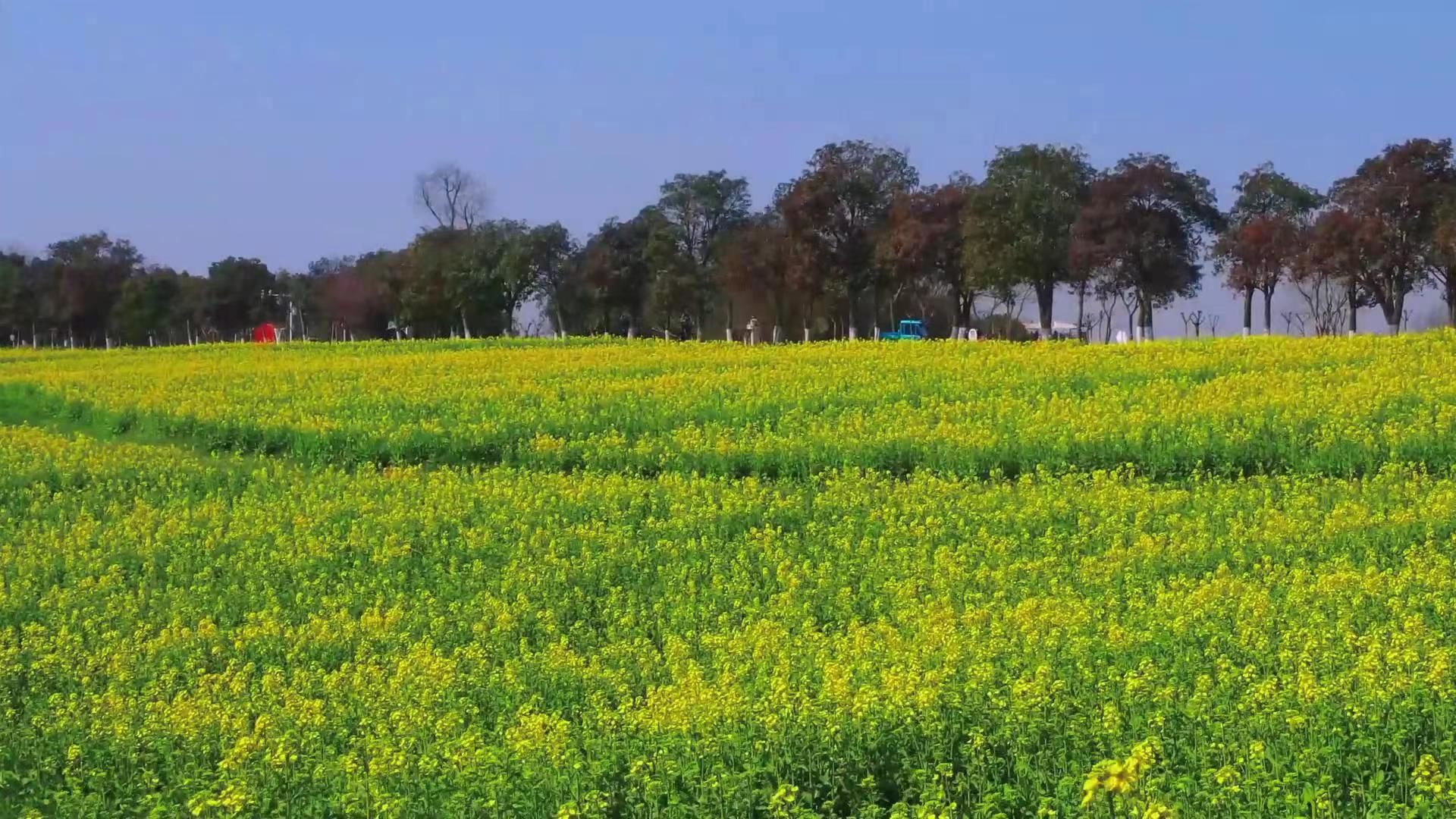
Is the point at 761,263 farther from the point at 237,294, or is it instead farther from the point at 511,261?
the point at 237,294

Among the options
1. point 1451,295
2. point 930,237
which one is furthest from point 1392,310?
point 930,237

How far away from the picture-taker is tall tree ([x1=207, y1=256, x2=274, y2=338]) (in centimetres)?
8612

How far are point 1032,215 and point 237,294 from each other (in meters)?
55.1

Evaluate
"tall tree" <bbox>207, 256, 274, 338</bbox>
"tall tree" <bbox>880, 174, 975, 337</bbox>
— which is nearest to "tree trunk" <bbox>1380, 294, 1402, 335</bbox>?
"tall tree" <bbox>880, 174, 975, 337</bbox>

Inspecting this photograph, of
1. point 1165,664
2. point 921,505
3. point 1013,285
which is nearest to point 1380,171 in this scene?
point 1013,285

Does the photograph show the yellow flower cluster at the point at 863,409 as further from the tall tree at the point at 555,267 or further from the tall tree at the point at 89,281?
the tall tree at the point at 89,281

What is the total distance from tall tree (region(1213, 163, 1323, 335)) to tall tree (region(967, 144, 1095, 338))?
5.34m

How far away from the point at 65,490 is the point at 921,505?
10035 mm

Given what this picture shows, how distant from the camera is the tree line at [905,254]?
45.0 m

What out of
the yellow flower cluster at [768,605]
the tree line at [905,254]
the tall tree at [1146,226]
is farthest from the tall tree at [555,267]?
the yellow flower cluster at [768,605]

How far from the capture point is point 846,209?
2199 inches

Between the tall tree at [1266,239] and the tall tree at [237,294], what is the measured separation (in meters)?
58.6

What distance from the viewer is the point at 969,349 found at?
2723 cm

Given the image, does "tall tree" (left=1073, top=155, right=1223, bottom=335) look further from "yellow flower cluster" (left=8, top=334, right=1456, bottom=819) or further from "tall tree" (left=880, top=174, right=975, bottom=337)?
"yellow flower cluster" (left=8, top=334, right=1456, bottom=819)
